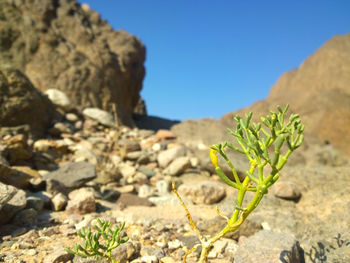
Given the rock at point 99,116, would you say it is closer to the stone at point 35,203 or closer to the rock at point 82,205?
the rock at point 82,205

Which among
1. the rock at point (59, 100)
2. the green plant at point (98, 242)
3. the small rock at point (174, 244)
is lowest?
the small rock at point (174, 244)

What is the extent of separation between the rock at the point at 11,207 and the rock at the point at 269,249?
191 cm

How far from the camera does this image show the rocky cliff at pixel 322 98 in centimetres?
1041

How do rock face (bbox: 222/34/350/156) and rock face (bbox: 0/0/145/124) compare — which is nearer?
rock face (bbox: 0/0/145/124)

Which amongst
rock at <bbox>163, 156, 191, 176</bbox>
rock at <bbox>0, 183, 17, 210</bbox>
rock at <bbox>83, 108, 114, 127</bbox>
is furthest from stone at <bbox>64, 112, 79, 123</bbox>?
rock at <bbox>0, 183, 17, 210</bbox>

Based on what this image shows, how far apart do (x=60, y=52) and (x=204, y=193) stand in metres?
6.42

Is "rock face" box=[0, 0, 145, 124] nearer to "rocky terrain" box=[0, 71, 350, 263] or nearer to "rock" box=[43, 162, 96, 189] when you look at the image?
"rocky terrain" box=[0, 71, 350, 263]

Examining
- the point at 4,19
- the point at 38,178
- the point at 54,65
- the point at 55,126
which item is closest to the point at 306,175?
the point at 38,178

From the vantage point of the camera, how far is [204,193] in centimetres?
369

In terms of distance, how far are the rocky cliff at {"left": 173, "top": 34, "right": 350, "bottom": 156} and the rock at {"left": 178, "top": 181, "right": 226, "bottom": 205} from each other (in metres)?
4.70

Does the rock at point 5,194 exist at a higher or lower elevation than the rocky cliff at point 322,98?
lower

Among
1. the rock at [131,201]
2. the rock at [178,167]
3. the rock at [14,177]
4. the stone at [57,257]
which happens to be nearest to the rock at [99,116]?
the rock at [178,167]

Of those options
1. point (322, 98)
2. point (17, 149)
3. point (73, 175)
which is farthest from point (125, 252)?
point (322, 98)

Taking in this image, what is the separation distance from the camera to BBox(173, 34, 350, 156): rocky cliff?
34.1ft
